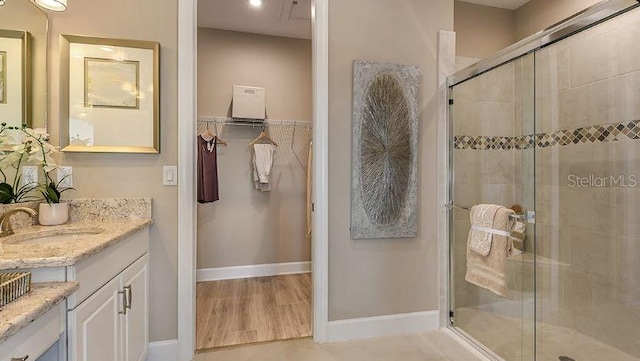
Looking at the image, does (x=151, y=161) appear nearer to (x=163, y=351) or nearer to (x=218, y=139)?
(x=163, y=351)

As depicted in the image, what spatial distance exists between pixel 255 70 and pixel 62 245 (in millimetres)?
2751

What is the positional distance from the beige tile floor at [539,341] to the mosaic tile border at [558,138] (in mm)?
1248

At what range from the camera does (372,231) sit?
2.18 metres

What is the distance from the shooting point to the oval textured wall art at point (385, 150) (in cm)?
216

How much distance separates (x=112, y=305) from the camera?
132 centimetres

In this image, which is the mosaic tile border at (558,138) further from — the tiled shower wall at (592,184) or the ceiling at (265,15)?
the ceiling at (265,15)

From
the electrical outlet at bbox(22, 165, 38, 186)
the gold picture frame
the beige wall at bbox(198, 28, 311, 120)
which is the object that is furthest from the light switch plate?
the beige wall at bbox(198, 28, 311, 120)

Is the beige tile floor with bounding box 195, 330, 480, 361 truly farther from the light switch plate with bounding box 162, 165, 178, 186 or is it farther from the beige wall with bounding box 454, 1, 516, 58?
the beige wall with bounding box 454, 1, 516, 58

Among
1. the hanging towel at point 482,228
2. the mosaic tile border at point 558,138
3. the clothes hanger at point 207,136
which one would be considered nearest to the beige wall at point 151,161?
the clothes hanger at point 207,136

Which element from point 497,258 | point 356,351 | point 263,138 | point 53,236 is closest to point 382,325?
point 356,351

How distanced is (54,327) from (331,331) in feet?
5.34

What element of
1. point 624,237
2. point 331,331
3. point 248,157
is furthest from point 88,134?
point 624,237

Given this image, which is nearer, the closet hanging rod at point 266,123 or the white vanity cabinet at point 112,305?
the white vanity cabinet at point 112,305

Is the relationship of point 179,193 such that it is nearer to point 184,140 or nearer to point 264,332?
point 184,140
